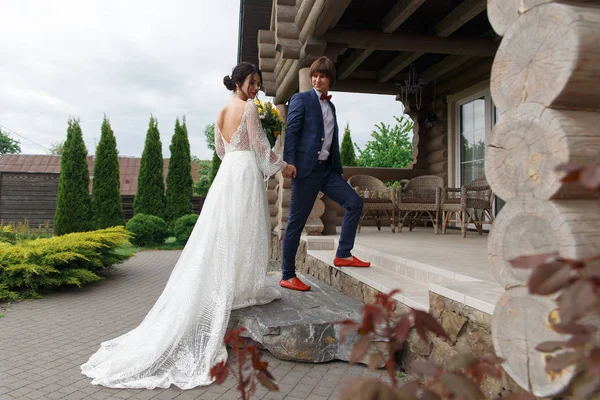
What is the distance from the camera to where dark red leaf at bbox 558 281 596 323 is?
2.21ft

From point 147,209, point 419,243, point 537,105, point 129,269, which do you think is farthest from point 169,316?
point 147,209

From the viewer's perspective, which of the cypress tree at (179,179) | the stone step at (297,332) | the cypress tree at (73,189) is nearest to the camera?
the stone step at (297,332)

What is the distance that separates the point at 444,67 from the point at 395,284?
5145mm

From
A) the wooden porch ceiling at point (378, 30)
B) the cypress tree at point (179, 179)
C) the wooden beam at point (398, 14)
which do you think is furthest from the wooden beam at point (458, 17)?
the cypress tree at point (179, 179)

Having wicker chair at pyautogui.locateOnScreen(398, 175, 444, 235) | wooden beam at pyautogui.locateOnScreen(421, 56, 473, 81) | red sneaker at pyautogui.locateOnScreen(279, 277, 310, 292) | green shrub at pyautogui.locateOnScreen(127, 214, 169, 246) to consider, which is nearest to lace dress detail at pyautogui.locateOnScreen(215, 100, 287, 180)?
red sneaker at pyautogui.locateOnScreen(279, 277, 310, 292)

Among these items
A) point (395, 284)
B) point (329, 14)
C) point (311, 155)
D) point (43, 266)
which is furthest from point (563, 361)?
point (43, 266)

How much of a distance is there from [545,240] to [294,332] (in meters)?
1.99

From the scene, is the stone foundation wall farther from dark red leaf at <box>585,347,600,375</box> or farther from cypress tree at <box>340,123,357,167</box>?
cypress tree at <box>340,123,357,167</box>

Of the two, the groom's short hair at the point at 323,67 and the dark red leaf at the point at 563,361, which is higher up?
the groom's short hair at the point at 323,67

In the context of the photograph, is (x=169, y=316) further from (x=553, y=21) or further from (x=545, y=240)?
(x=553, y=21)

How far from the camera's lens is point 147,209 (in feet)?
45.0

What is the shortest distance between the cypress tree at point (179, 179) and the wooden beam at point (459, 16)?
10.2 m

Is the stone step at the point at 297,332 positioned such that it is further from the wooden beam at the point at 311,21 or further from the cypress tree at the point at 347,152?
the cypress tree at the point at 347,152

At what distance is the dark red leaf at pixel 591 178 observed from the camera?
643 mm
